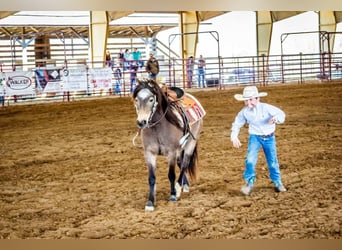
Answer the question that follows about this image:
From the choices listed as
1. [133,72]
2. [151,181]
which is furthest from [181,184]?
[133,72]

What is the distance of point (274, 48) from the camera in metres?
5.50

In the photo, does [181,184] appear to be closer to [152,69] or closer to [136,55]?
[152,69]

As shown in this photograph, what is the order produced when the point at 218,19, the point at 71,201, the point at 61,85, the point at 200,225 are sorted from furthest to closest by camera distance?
the point at 61,85 → the point at 218,19 → the point at 71,201 → the point at 200,225

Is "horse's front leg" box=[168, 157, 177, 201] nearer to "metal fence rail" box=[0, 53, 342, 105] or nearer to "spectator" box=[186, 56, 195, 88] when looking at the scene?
"metal fence rail" box=[0, 53, 342, 105]

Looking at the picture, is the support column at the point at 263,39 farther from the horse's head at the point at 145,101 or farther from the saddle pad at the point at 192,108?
the horse's head at the point at 145,101

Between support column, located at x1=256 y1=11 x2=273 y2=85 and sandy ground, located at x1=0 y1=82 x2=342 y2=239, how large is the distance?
218 mm

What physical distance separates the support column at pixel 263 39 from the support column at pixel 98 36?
132cm

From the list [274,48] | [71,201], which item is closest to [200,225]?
[71,201]

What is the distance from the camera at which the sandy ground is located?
4.64 metres

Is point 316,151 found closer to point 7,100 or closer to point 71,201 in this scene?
point 71,201

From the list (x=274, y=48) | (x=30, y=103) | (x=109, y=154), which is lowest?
(x=109, y=154)

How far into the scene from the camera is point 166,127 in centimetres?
462

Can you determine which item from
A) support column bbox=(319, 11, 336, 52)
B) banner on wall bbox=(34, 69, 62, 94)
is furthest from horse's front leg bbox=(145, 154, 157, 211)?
support column bbox=(319, 11, 336, 52)

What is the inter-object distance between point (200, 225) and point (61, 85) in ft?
6.67
